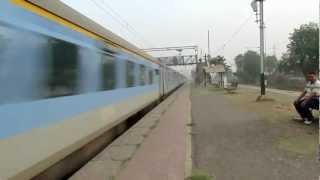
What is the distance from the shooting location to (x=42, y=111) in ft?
19.8

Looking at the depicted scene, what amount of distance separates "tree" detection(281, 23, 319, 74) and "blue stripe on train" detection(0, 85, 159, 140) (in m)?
60.6

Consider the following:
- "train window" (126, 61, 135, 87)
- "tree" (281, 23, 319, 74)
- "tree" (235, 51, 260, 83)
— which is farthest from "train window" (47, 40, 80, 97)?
"tree" (235, 51, 260, 83)

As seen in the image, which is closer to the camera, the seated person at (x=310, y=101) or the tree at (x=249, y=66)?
the seated person at (x=310, y=101)

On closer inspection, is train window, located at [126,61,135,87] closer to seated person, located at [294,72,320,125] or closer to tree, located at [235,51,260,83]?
seated person, located at [294,72,320,125]

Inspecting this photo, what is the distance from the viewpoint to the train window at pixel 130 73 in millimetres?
12402

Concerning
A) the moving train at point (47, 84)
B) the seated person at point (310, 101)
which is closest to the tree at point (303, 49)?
the seated person at point (310, 101)

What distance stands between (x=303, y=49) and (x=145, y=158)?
62.7 m

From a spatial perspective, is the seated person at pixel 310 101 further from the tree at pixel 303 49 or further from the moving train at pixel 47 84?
the tree at pixel 303 49

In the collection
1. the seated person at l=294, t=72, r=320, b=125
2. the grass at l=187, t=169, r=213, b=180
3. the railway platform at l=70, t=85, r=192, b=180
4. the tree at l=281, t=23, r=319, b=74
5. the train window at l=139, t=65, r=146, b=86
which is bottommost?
the railway platform at l=70, t=85, r=192, b=180

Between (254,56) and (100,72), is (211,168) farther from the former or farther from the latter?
(254,56)

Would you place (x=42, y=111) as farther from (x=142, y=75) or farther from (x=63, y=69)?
(x=142, y=75)

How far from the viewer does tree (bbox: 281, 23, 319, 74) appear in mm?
65750

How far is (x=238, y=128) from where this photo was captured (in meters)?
12.3

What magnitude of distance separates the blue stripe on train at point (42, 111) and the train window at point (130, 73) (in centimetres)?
307
